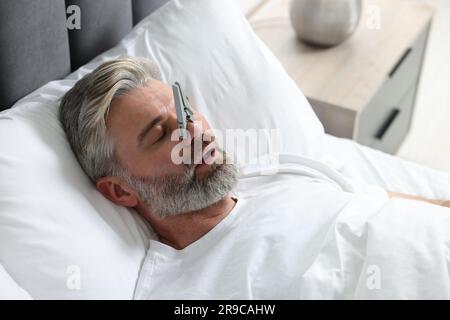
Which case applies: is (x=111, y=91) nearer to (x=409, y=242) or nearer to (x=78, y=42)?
(x=78, y=42)

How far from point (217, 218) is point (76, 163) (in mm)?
279

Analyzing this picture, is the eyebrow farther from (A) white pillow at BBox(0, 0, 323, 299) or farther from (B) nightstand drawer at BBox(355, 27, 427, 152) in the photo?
(B) nightstand drawer at BBox(355, 27, 427, 152)

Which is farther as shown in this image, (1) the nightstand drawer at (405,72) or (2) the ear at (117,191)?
(1) the nightstand drawer at (405,72)

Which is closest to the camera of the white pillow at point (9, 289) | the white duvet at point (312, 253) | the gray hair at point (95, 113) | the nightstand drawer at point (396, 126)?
the white pillow at point (9, 289)

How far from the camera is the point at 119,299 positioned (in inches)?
41.2

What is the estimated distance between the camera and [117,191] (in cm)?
118

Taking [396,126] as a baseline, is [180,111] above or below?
above

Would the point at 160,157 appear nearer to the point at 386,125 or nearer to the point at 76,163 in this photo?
the point at 76,163

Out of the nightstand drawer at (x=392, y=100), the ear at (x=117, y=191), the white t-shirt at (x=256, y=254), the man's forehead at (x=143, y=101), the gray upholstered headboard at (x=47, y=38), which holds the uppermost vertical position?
the gray upholstered headboard at (x=47, y=38)

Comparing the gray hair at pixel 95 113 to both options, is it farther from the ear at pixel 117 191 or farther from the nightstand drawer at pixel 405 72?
the nightstand drawer at pixel 405 72

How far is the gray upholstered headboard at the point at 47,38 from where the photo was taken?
3.63ft

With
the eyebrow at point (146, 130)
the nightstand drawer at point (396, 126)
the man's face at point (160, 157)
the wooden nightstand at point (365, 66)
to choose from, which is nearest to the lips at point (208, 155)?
the man's face at point (160, 157)

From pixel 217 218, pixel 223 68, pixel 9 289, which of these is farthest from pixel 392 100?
pixel 9 289

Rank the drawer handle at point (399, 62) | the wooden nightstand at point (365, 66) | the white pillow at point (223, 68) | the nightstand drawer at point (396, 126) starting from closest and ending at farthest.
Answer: the white pillow at point (223, 68) → the wooden nightstand at point (365, 66) → the drawer handle at point (399, 62) → the nightstand drawer at point (396, 126)
